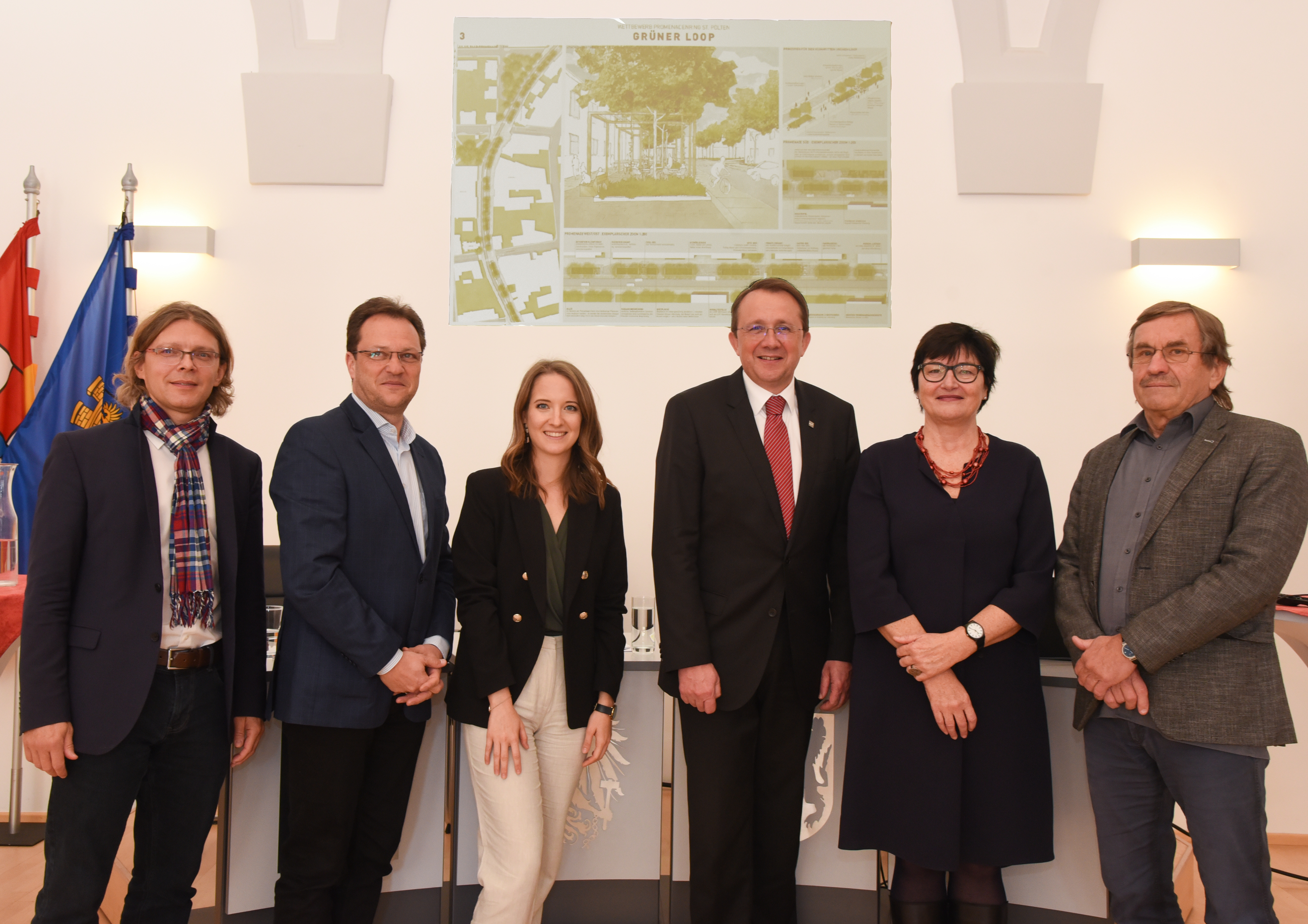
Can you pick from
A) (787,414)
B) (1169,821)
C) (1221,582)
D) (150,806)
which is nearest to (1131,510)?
(1221,582)

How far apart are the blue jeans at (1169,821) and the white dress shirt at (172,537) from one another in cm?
219

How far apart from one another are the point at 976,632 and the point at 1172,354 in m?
0.84

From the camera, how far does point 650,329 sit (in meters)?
3.66

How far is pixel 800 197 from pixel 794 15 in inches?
32.9

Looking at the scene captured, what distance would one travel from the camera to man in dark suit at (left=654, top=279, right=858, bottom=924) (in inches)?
77.7

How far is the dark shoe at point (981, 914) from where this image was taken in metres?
1.92

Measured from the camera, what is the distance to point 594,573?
6.57 feet

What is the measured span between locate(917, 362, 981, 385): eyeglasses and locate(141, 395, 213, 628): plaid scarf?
1790mm

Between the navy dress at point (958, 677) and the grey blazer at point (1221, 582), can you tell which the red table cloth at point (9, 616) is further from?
the grey blazer at point (1221, 582)

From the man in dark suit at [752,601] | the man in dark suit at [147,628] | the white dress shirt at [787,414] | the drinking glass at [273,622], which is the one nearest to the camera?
the man in dark suit at [147,628]

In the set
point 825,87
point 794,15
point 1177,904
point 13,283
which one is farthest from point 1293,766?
point 13,283

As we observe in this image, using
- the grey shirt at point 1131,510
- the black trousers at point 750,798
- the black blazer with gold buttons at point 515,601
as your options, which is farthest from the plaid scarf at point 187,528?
the grey shirt at point 1131,510

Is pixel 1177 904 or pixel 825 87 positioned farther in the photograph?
pixel 825 87

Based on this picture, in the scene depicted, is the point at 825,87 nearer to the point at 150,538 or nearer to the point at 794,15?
the point at 794,15
